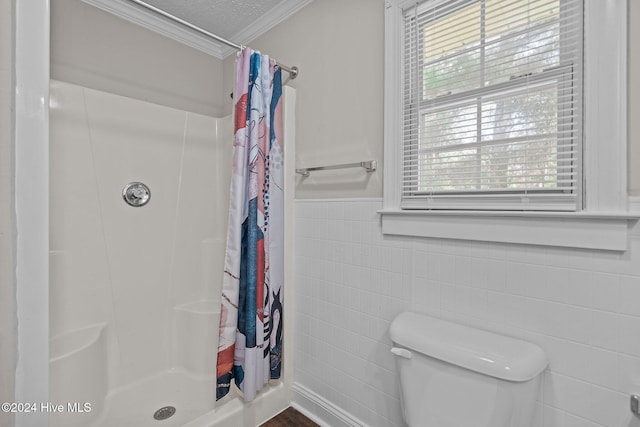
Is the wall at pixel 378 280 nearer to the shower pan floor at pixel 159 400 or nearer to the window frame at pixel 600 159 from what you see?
the window frame at pixel 600 159

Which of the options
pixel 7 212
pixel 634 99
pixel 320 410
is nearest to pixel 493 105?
pixel 634 99

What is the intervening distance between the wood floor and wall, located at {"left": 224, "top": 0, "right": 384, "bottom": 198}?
1.16 meters

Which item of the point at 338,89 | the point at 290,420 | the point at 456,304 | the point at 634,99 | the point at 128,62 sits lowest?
the point at 290,420

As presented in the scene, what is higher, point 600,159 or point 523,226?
point 600,159

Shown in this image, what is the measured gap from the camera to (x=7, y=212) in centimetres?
64

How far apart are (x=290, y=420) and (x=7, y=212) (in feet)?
5.06

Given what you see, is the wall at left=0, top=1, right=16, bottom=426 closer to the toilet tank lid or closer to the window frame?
the toilet tank lid

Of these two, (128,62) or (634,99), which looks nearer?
(634,99)

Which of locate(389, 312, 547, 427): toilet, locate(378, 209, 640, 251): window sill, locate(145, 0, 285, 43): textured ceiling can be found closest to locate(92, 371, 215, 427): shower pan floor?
locate(389, 312, 547, 427): toilet

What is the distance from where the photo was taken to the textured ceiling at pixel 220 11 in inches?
71.3

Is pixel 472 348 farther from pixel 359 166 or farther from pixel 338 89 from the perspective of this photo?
pixel 338 89

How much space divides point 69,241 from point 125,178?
428 mm

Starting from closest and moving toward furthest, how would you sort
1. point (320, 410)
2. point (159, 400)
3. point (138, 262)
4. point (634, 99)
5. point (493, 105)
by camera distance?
1. point (634, 99)
2. point (493, 105)
3. point (320, 410)
4. point (159, 400)
5. point (138, 262)

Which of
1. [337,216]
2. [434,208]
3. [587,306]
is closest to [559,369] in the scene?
[587,306]
